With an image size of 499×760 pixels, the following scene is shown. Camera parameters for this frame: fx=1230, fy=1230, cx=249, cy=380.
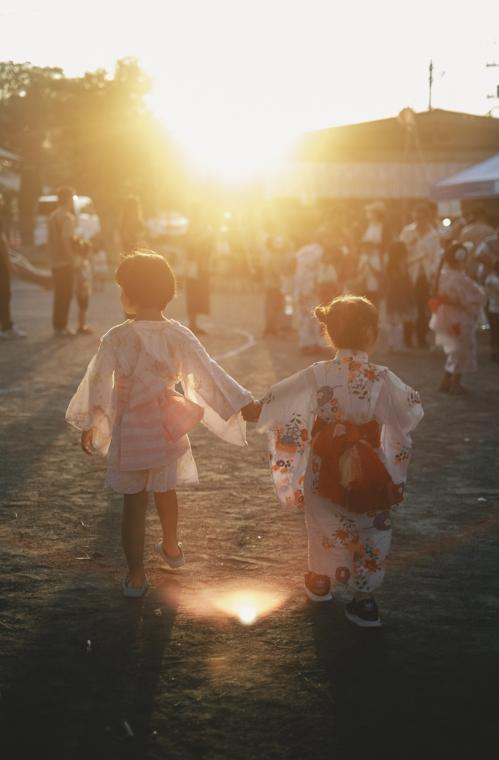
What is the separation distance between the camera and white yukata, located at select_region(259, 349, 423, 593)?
4.92 metres

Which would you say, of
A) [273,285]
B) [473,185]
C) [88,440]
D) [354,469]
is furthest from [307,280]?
[354,469]

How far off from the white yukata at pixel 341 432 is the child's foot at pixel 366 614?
7 centimetres

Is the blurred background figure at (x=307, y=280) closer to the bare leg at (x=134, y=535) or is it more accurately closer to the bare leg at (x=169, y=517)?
the bare leg at (x=169, y=517)

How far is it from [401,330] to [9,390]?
6078 millimetres

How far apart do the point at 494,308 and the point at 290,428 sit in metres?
10.4

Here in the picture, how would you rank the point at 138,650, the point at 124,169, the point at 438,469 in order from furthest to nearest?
1. the point at 124,169
2. the point at 438,469
3. the point at 138,650

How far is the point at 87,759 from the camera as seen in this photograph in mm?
3572

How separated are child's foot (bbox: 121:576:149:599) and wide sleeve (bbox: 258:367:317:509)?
→ 69cm

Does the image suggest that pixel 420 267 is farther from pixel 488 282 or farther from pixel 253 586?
pixel 253 586

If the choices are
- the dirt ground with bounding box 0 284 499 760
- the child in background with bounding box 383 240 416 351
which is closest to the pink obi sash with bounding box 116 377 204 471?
the dirt ground with bounding box 0 284 499 760

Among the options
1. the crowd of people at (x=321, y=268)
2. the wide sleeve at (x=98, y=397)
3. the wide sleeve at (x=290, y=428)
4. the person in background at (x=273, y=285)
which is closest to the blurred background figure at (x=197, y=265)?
the crowd of people at (x=321, y=268)

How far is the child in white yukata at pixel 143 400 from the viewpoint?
5141mm

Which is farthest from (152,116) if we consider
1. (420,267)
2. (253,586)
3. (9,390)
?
(253,586)

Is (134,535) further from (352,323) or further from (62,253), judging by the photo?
(62,253)
